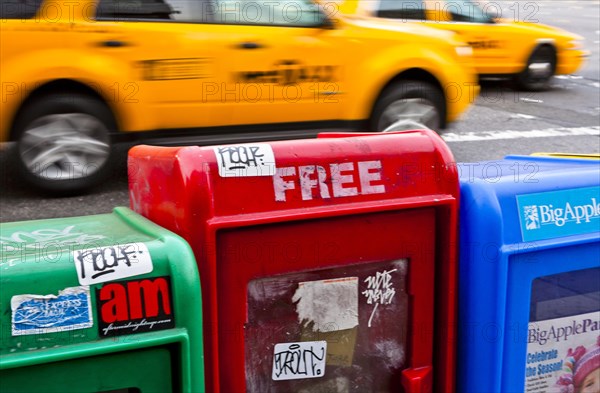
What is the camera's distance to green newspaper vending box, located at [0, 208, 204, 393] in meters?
2.08

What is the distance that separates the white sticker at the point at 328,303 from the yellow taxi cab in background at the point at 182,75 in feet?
12.5

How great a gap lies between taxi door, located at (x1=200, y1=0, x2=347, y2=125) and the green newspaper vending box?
13.4 ft

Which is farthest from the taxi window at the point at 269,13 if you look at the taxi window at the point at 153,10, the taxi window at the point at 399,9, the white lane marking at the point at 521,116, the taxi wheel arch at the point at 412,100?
the white lane marking at the point at 521,116

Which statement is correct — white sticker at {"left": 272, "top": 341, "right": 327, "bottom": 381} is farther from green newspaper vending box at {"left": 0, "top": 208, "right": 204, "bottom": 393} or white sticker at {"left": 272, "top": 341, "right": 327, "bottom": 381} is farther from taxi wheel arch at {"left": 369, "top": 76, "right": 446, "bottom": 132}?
taxi wheel arch at {"left": 369, "top": 76, "right": 446, "bottom": 132}

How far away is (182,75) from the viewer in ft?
20.2

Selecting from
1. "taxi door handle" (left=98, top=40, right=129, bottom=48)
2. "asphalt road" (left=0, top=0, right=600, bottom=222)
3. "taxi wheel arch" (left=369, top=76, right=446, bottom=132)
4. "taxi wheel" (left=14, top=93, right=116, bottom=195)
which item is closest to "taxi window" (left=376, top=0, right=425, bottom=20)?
"asphalt road" (left=0, top=0, right=600, bottom=222)

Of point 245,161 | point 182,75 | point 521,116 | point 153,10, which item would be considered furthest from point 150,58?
point 521,116

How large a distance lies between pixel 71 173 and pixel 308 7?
2148 millimetres

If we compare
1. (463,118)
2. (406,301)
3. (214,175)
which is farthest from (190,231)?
(463,118)

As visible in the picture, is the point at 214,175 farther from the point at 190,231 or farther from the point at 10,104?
the point at 10,104

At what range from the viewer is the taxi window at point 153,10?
604cm

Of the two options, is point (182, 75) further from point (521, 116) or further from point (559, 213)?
point (521, 116)

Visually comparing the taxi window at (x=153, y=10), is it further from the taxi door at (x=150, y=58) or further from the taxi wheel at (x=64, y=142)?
the taxi wheel at (x=64, y=142)

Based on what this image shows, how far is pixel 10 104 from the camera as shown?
5.80 m
